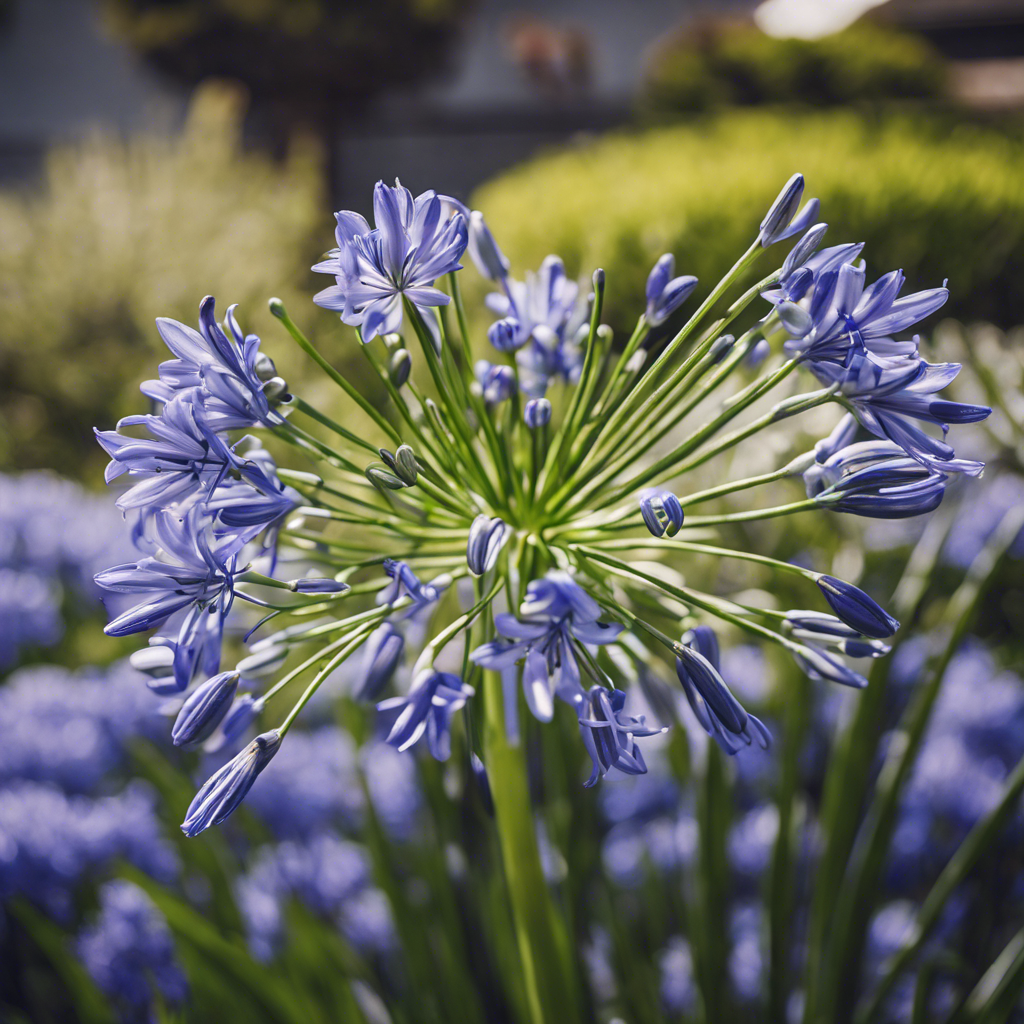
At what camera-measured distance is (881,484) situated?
751mm

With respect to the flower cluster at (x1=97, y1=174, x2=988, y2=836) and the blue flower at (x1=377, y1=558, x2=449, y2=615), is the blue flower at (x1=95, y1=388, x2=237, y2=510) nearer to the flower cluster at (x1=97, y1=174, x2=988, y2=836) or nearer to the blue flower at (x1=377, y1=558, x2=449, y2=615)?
the flower cluster at (x1=97, y1=174, x2=988, y2=836)

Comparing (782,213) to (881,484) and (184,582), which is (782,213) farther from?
(184,582)

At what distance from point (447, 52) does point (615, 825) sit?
13.9 meters

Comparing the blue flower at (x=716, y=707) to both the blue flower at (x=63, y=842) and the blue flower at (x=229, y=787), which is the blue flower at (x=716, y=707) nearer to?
the blue flower at (x=229, y=787)

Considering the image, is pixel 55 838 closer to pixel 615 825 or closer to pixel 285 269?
pixel 615 825

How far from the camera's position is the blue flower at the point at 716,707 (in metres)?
0.73

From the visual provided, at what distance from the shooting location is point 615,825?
7.30ft

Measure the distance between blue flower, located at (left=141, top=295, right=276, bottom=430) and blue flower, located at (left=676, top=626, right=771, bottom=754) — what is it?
46 cm

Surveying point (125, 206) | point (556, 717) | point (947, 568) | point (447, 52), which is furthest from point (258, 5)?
point (556, 717)

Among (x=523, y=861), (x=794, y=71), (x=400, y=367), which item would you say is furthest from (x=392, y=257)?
(x=794, y=71)

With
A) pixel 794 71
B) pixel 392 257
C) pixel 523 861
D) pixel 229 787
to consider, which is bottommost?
pixel 523 861

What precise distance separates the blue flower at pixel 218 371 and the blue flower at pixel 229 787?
1.00ft

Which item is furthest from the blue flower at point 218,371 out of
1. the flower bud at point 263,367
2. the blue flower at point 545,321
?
the blue flower at point 545,321

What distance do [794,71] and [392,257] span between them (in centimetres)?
988
